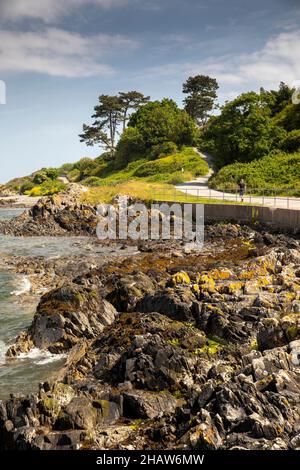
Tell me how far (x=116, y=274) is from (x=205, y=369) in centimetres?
985

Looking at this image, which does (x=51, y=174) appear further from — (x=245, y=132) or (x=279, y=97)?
(x=245, y=132)

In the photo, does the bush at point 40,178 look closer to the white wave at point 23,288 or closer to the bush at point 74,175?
the bush at point 74,175

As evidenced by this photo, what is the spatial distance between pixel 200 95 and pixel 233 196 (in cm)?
5783

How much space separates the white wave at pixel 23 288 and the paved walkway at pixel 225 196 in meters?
18.1

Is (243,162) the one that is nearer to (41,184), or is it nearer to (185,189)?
(185,189)

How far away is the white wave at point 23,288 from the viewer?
78.3ft

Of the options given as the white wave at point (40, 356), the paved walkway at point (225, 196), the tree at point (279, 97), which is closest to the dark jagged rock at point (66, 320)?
the white wave at point (40, 356)

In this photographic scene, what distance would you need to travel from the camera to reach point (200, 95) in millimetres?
97562

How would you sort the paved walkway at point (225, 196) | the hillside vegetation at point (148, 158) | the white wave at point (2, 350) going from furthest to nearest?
1. the hillside vegetation at point (148, 158)
2. the paved walkway at point (225, 196)
3. the white wave at point (2, 350)

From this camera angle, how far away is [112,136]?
319 ft

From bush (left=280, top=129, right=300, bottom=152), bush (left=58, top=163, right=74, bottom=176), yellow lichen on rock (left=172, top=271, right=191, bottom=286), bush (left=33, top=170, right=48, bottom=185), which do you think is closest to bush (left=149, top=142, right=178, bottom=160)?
bush (left=280, top=129, right=300, bottom=152)

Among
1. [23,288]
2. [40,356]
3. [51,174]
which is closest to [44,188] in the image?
[51,174]

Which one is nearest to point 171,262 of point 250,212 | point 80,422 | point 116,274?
point 116,274

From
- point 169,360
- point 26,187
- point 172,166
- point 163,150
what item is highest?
point 163,150
